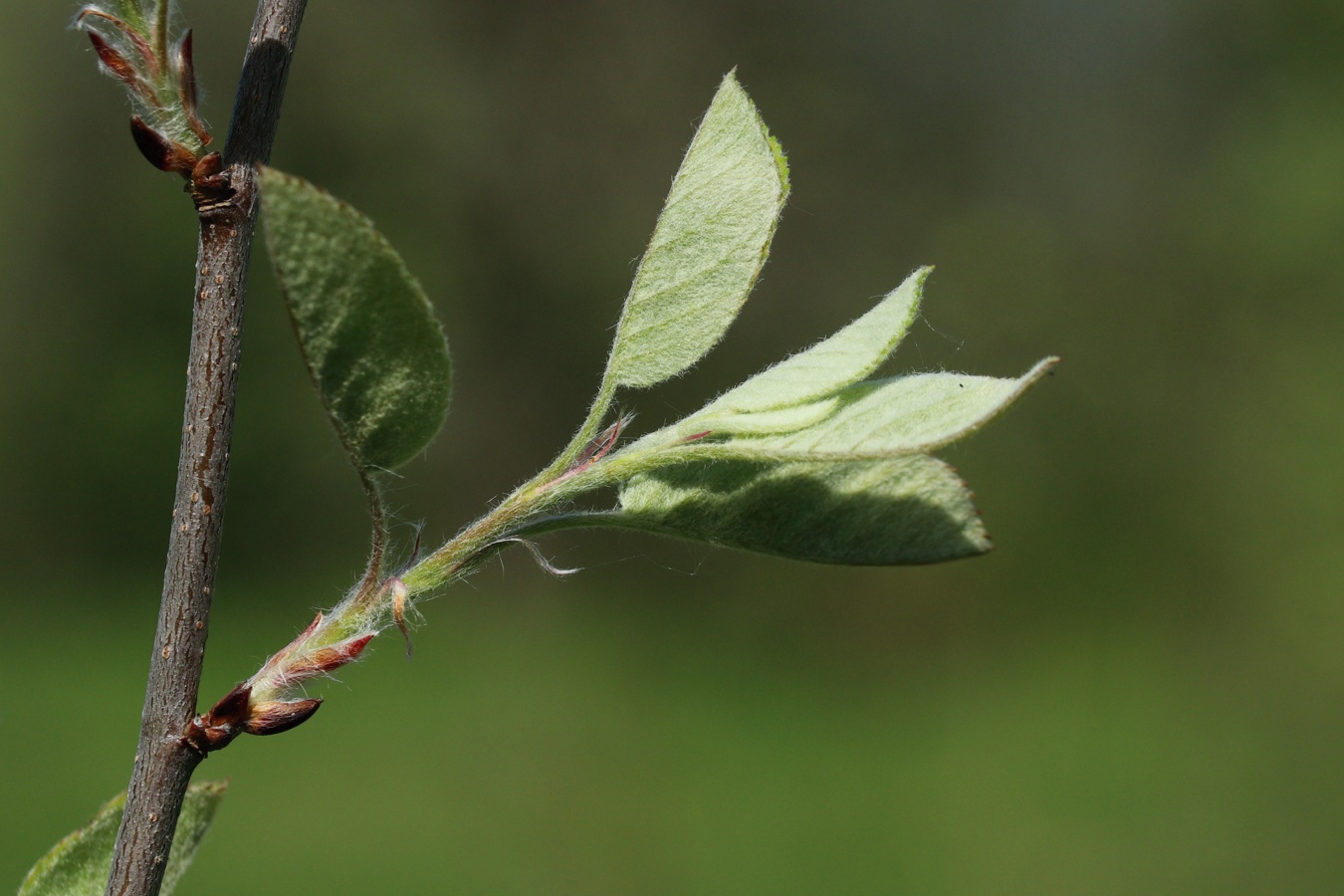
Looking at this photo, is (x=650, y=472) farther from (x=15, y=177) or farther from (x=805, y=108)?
(x=15, y=177)

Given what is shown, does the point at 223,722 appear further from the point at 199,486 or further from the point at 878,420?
the point at 878,420

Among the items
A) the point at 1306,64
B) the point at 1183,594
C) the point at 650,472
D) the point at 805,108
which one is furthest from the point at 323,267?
the point at 1306,64

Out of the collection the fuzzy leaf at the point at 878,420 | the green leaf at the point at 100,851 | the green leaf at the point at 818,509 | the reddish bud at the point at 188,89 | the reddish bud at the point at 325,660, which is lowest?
the green leaf at the point at 100,851

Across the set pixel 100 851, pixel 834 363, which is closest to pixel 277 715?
pixel 100 851

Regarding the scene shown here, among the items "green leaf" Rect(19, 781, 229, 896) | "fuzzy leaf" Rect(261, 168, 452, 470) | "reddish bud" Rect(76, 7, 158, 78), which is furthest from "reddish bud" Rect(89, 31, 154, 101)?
"green leaf" Rect(19, 781, 229, 896)

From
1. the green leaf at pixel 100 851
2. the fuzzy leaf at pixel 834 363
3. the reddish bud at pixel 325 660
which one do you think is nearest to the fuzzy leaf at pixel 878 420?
the fuzzy leaf at pixel 834 363

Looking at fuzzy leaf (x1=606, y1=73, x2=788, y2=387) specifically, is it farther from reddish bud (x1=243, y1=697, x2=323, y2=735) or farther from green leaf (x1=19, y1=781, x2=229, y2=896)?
green leaf (x1=19, y1=781, x2=229, y2=896)

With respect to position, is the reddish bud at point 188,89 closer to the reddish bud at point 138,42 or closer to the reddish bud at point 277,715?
the reddish bud at point 138,42
